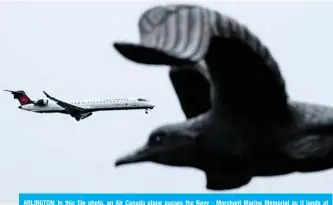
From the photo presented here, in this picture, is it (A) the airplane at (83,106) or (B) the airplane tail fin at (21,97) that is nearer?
(A) the airplane at (83,106)

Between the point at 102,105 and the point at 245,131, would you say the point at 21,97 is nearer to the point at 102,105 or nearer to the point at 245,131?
the point at 102,105

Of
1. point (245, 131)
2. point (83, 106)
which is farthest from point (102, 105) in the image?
point (245, 131)

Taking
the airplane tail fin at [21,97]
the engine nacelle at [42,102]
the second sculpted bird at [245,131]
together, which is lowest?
Result: the airplane tail fin at [21,97]

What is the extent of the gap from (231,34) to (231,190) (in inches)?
116

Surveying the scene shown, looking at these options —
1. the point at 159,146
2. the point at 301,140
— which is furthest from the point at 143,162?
the point at 301,140

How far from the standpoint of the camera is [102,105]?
117ft

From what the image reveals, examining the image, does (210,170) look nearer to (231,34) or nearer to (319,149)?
(319,149)

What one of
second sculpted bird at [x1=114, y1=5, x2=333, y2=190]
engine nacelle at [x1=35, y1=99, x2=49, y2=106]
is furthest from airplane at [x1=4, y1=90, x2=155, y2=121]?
second sculpted bird at [x1=114, y1=5, x2=333, y2=190]

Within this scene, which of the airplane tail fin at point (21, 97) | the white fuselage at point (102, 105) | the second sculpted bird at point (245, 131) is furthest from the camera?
the airplane tail fin at point (21, 97)

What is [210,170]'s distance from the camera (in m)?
10.1

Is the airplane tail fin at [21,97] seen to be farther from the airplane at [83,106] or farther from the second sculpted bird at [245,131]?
the second sculpted bird at [245,131]

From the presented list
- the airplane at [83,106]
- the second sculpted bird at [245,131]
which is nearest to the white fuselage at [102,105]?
the airplane at [83,106]

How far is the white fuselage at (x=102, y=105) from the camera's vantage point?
34250 millimetres

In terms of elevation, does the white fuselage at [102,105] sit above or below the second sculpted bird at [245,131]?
below
